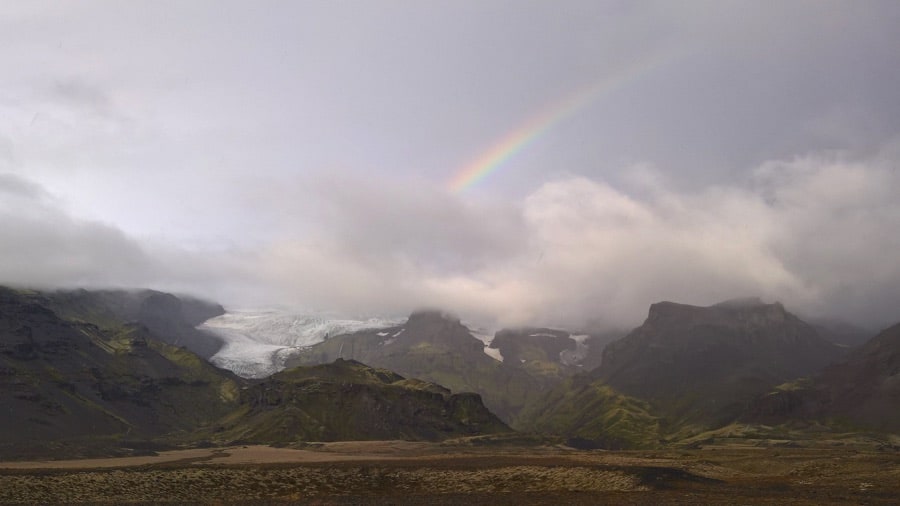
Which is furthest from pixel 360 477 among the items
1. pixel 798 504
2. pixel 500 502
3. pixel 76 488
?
pixel 798 504

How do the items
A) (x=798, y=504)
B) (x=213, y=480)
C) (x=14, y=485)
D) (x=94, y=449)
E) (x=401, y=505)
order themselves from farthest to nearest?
(x=94, y=449) → (x=213, y=480) → (x=14, y=485) → (x=401, y=505) → (x=798, y=504)

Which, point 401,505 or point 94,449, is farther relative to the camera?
point 94,449

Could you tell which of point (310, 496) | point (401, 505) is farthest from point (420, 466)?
point (401, 505)

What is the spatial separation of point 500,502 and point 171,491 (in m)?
48.0

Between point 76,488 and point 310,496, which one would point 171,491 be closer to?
point 76,488

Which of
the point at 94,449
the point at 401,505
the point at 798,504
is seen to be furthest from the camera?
the point at 94,449

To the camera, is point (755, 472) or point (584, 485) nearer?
point (584, 485)

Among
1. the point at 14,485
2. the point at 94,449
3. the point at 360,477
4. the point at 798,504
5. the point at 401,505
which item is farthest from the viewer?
the point at 94,449

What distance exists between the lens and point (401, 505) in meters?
83.8

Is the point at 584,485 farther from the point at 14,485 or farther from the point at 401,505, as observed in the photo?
the point at 14,485

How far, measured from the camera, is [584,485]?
10388cm

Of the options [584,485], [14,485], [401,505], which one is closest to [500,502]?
[401,505]

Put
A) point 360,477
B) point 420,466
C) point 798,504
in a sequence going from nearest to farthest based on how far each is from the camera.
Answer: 1. point 798,504
2. point 360,477
3. point 420,466

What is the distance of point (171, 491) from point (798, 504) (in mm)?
84009
